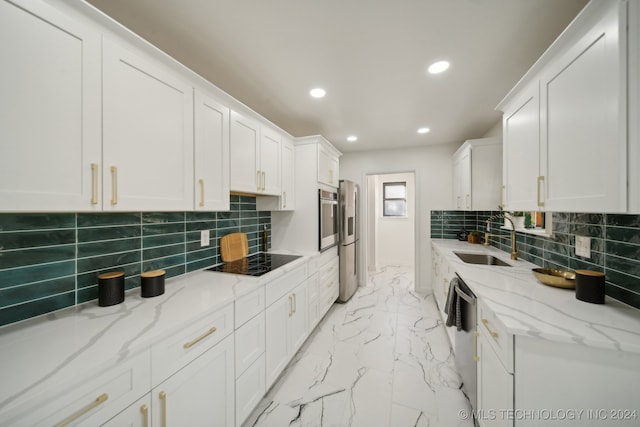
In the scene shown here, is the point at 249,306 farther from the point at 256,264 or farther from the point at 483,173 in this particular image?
the point at 483,173

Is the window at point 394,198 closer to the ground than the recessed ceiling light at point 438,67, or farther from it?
closer to the ground

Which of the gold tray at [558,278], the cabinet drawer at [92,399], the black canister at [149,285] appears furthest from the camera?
the gold tray at [558,278]

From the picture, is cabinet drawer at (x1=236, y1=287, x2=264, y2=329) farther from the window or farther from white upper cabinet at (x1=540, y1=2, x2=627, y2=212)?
the window

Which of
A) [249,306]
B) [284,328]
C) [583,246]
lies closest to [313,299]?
[284,328]

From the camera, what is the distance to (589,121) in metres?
0.94

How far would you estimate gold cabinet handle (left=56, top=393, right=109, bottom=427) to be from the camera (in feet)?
2.15

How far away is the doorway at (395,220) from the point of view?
5.39m

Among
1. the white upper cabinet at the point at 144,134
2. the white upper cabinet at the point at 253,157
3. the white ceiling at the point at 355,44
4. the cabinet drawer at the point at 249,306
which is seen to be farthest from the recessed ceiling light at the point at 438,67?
the cabinet drawer at the point at 249,306

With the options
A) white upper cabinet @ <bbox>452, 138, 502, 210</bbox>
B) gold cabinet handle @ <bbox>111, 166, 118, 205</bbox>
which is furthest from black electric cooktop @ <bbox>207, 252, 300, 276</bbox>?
white upper cabinet @ <bbox>452, 138, 502, 210</bbox>

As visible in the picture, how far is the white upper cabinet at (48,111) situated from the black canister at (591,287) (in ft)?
7.72

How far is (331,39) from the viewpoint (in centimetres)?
138

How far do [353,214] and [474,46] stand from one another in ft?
8.02

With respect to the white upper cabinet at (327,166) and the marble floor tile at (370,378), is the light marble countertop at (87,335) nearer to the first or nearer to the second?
the marble floor tile at (370,378)

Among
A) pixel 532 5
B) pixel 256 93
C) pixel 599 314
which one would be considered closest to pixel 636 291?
pixel 599 314
